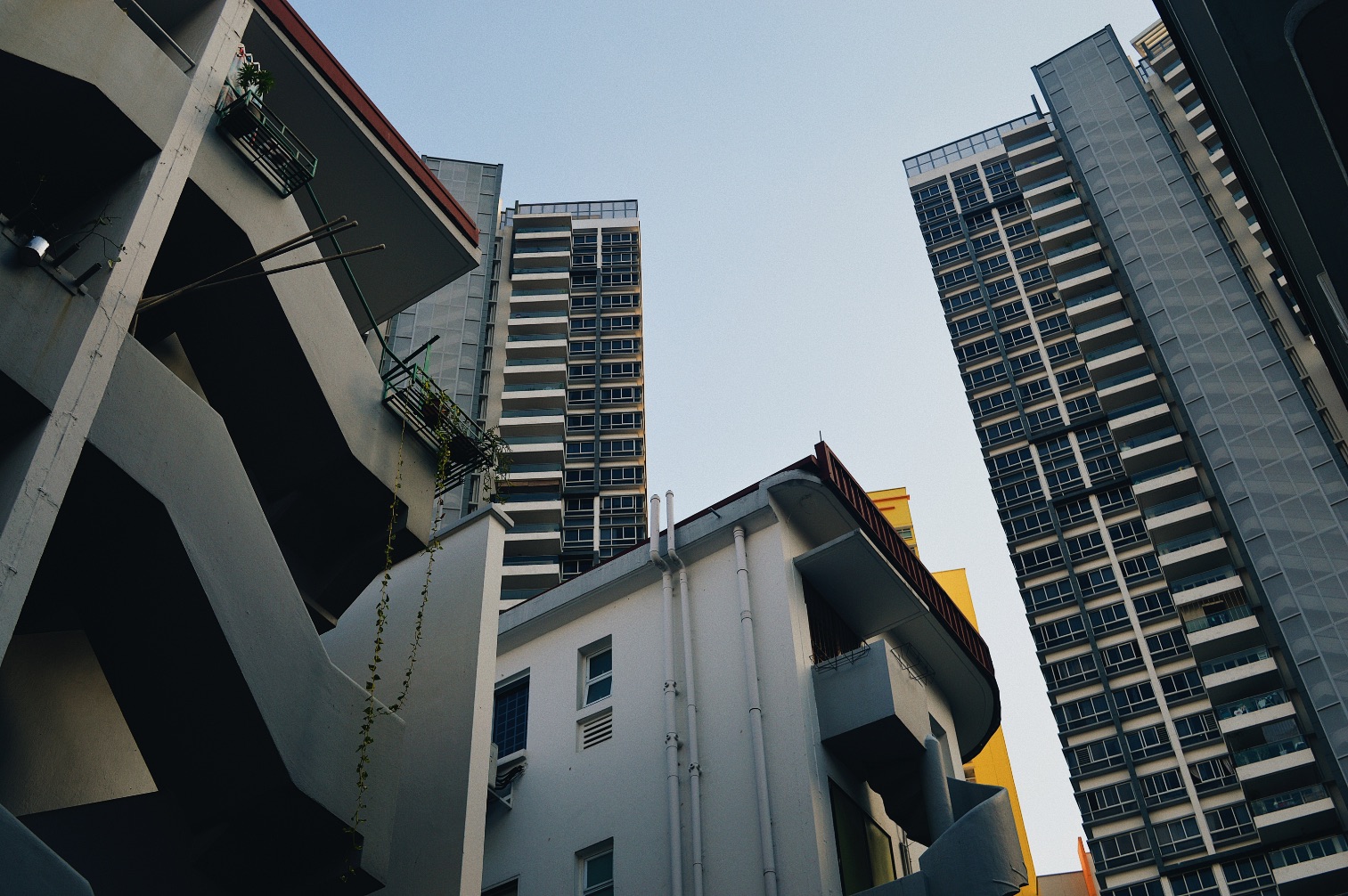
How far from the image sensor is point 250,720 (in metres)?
9.04

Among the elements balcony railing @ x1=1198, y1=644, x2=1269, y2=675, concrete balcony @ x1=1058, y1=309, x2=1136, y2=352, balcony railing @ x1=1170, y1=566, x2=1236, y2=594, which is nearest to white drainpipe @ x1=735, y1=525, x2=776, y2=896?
balcony railing @ x1=1198, y1=644, x2=1269, y2=675

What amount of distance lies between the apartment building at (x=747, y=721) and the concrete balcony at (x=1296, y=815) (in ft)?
122

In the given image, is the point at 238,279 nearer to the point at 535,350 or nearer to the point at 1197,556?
the point at 535,350

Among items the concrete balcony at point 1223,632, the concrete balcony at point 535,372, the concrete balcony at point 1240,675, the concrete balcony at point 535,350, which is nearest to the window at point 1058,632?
the concrete balcony at point 1223,632

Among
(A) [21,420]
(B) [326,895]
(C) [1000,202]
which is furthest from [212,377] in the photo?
(C) [1000,202]

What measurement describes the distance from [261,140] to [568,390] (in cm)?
5285

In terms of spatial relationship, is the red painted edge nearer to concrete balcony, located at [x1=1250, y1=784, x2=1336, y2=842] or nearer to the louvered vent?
the louvered vent

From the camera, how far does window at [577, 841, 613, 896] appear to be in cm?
1825

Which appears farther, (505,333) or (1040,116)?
(1040,116)

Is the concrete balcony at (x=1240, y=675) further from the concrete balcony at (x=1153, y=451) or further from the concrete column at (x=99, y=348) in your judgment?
the concrete column at (x=99, y=348)

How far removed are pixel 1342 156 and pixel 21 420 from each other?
859 cm

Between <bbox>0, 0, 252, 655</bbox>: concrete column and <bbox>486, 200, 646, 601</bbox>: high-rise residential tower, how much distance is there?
4347 cm

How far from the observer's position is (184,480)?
8.88m

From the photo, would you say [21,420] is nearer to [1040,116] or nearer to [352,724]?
[352,724]
